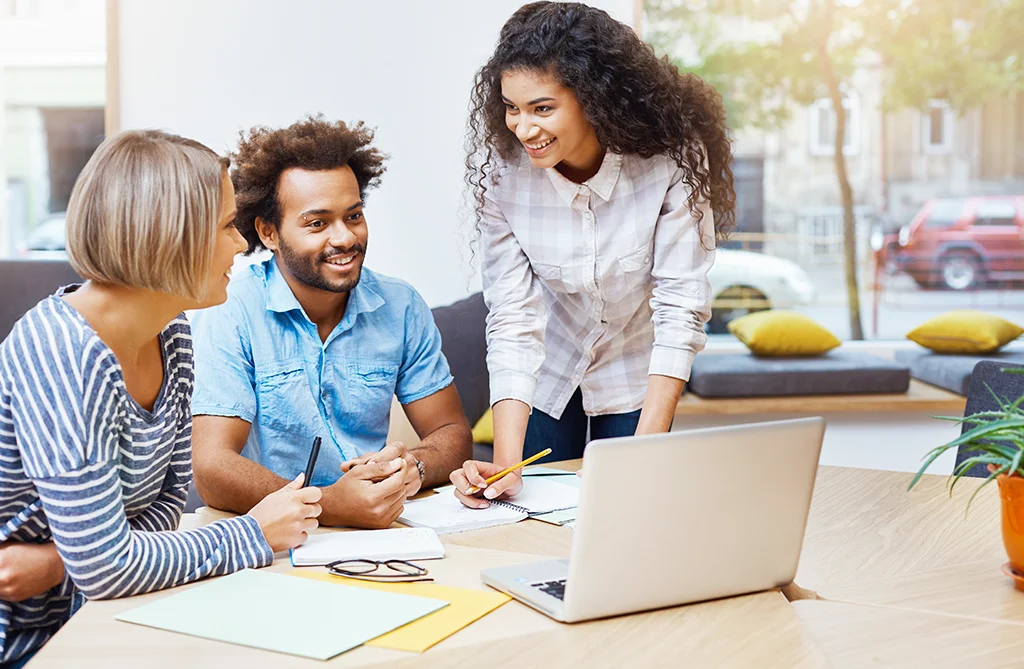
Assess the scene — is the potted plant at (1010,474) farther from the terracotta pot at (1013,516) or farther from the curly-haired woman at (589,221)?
the curly-haired woman at (589,221)

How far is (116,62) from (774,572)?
2901mm

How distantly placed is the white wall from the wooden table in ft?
7.00

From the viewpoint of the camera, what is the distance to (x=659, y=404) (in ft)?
5.93

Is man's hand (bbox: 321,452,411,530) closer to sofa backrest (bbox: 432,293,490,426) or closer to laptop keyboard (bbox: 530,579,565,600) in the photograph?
laptop keyboard (bbox: 530,579,565,600)

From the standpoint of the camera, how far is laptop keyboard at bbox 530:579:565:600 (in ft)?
3.59

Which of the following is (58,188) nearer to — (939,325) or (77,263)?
(77,263)

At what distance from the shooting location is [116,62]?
3.30 metres

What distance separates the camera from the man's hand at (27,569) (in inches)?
46.5

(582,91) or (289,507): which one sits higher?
(582,91)

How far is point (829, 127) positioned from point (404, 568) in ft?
10.5

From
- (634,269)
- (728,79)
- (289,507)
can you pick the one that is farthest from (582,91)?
(728,79)

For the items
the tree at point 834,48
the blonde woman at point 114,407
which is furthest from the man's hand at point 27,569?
the tree at point 834,48

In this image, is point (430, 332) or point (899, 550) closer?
point (899, 550)

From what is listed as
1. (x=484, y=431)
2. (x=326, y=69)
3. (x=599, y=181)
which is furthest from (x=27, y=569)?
(x=326, y=69)
